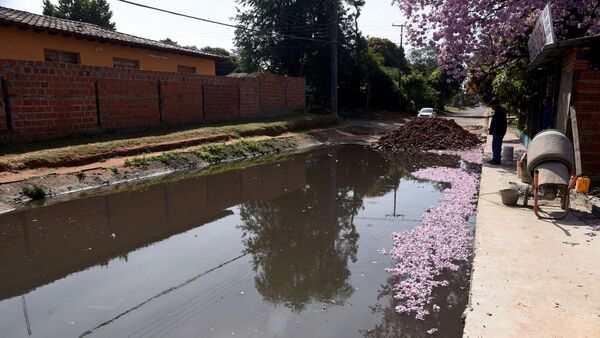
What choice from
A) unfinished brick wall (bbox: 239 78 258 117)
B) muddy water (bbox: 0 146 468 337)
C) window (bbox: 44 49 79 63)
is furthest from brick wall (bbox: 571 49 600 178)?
window (bbox: 44 49 79 63)

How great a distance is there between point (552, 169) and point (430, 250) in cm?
259

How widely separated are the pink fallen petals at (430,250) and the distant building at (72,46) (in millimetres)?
16330

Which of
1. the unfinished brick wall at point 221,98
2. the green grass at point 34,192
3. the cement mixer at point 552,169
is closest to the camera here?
the cement mixer at point 552,169

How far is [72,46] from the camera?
1888 cm

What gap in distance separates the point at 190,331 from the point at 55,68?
11.9 m

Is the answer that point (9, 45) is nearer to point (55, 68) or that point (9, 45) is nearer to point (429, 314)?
point (55, 68)

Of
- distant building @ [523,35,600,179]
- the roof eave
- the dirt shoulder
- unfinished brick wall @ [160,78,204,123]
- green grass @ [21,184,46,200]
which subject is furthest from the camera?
unfinished brick wall @ [160,78,204,123]

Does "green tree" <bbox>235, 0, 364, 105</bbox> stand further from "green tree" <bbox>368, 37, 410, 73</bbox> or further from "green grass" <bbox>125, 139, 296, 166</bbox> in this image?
"green tree" <bbox>368, 37, 410, 73</bbox>

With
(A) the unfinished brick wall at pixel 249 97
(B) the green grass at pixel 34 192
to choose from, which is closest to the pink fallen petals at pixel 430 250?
(B) the green grass at pixel 34 192

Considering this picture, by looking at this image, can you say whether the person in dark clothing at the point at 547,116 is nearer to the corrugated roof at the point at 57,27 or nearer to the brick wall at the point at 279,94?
the brick wall at the point at 279,94

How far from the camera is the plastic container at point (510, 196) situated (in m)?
7.58

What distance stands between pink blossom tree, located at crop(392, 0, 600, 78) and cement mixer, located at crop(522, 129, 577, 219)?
5.55 metres

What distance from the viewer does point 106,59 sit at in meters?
20.5

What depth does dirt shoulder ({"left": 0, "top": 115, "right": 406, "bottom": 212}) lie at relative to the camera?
33.0 feet
